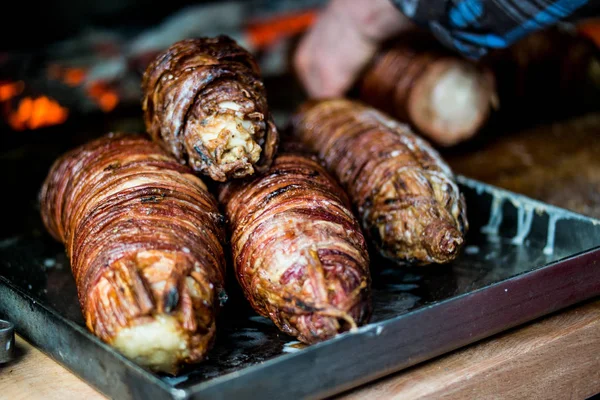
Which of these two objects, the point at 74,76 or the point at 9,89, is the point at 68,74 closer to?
the point at 74,76

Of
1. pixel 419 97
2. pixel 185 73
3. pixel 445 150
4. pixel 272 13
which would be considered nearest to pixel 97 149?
pixel 185 73

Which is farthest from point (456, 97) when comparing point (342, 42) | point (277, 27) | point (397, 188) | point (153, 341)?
point (153, 341)

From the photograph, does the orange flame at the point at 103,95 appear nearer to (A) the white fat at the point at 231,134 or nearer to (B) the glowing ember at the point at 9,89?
(B) the glowing ember at the point at 9,89

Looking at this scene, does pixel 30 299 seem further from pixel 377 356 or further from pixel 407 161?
pixel 407 161

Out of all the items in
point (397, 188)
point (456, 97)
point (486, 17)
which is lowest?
point (456, 97)

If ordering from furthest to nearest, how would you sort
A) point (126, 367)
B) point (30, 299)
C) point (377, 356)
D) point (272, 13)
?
point (272, 13) < point (30, 299) < point (377, 356) < point (126, 367)

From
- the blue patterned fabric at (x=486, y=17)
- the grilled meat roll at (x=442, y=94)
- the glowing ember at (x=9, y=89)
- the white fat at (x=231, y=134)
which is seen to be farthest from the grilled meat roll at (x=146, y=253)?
the grilled meat roll at (x=442, y=94)

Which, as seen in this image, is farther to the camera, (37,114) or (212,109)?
(37,114)
